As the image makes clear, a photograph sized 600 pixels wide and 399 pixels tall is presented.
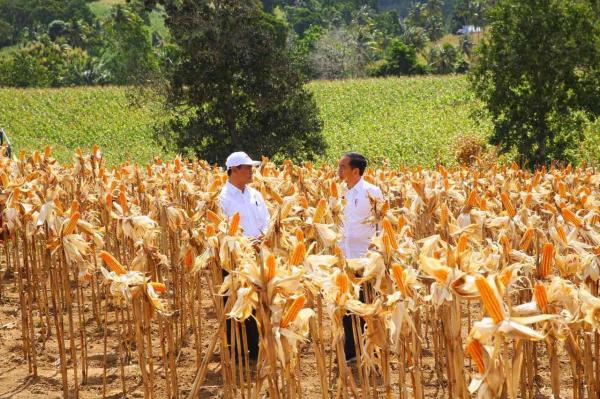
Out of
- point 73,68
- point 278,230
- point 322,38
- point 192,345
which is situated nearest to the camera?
point 278,230

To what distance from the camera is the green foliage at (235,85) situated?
23109 mm

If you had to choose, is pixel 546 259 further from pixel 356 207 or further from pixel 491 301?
pixel 356 207

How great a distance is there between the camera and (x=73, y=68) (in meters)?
71.2

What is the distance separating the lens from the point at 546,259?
13.5 ft

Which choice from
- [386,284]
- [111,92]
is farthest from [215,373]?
[111,92]

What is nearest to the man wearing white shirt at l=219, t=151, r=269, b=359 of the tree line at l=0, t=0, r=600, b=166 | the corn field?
the corn field

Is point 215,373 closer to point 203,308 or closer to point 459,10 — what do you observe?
point 203,308

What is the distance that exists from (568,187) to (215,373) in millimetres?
4989

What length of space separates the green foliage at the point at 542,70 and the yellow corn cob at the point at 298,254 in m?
20.0

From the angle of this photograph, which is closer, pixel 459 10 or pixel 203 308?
pixel 203 308

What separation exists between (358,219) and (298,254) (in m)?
2.82

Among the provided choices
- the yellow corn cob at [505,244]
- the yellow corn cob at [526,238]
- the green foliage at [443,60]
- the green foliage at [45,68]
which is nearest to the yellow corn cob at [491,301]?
the yellow corn cob at [505,244]

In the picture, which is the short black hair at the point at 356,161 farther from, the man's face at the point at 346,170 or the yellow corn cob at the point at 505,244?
the yellow corn cob at the point at 505,244

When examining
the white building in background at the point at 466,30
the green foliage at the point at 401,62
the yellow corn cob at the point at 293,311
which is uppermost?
the white building in background at the point at 466,30
